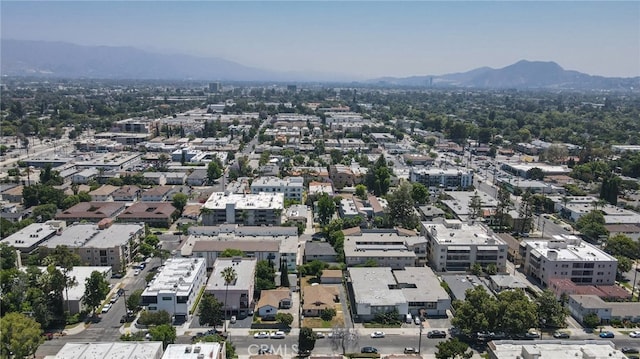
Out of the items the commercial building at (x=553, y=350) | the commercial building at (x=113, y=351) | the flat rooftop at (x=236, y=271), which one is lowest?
the commercial building at (x=113, y=351)

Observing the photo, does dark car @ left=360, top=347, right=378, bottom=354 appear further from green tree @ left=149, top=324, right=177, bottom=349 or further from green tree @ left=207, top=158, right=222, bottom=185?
green tree @ left=207, top=158, right=222, bottom=185

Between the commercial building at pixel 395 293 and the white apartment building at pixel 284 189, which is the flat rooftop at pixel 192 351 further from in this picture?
the white apartment building at pixel 284 189

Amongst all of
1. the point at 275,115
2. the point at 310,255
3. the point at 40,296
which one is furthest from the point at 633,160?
the point at 275,115

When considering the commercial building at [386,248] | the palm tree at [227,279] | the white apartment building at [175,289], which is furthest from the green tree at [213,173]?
the palm tree at [227,279]

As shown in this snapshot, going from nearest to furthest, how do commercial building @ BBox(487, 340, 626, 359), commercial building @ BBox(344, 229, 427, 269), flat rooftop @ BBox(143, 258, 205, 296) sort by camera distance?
commercial building @ BBox(487, 340, 626, 359)
flat rooftop @ BBox(143, 258, 205, 296)
commercial building @ BBox(344, 229, 427, 269)

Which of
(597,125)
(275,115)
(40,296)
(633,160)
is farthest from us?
(275,115)

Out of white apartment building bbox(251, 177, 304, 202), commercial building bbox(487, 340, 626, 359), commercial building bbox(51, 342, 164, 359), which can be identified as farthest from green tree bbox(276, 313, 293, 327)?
white apartment building bbox(251, 177, 304, 202)

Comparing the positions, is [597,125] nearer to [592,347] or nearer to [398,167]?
[398,167]
